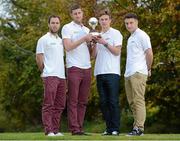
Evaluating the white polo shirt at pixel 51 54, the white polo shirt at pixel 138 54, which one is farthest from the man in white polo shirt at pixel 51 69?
the white polo shirt at pixel 138 54

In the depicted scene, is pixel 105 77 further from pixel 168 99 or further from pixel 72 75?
pixel 168 99

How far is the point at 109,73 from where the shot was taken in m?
9.45

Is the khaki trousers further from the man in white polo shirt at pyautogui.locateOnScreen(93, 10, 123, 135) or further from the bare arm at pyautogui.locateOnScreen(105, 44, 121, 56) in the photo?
the bare arm at pyautogui.locateOnScreen(105, 44, 121, 56)

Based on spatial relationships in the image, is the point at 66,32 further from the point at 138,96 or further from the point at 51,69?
the point at 138,96

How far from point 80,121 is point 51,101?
60 cm

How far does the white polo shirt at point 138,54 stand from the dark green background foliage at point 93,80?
11492mm

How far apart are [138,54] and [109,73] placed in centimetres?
55

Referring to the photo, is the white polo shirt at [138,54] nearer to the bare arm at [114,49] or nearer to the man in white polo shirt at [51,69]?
the bare arm at [114,49]

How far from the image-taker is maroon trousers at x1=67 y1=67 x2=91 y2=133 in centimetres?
935

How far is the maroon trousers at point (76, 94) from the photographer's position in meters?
9.35

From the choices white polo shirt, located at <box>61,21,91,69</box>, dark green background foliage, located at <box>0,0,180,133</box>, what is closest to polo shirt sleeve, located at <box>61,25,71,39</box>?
white polo shirt, located at <box>61,21,91,69</box>

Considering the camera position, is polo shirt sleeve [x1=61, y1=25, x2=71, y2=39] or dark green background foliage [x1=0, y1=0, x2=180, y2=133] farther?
dark green background foliage [x1=0, y1=0, x2=180, y2=133]

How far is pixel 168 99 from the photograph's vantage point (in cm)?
2370

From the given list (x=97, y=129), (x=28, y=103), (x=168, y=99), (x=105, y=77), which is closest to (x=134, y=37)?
(x=105, y=77)
